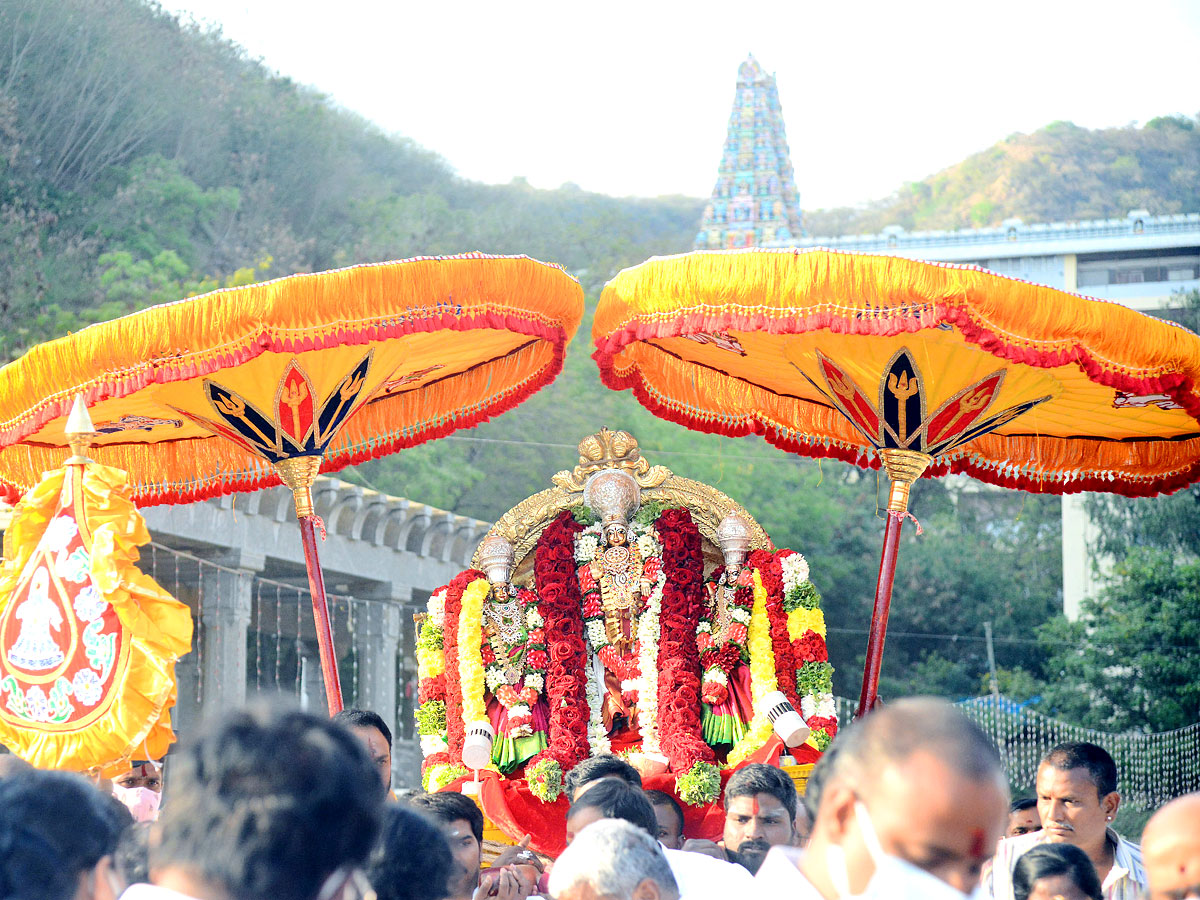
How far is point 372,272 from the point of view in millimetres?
6555

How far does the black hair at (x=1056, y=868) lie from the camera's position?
3.92m

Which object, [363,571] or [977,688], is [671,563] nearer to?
[363,571]

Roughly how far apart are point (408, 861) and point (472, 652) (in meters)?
5.17

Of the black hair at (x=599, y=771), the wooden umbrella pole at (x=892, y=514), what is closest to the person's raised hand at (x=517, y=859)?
the black hair at (x=599, y=771)

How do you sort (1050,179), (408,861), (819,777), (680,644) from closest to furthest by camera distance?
(819,777) → (408,861) → (680,644) → (1050,179)

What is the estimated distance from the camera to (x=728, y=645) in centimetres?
788

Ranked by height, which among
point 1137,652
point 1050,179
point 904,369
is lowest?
point 1137,652

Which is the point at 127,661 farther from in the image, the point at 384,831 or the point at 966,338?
the point at 966,338

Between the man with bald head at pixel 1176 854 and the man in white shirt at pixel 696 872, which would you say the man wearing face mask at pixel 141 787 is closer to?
the man in white shirt at pixel 696 872

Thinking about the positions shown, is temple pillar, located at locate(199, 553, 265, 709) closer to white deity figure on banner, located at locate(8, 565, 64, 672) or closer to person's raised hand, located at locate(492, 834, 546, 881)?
white deity figure on banner, located at locate(8, 565, 64, 672)

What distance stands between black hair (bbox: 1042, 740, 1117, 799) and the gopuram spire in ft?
134

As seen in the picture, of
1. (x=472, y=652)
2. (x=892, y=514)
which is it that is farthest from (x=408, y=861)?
(x=892, y=514)

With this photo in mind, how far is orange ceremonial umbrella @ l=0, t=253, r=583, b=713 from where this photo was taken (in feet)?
21.4

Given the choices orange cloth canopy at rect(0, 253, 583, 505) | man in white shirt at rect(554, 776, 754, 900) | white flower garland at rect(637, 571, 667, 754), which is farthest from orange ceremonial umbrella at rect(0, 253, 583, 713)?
man in white shirt at rect(554, 776, 754, 900)
